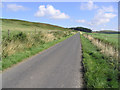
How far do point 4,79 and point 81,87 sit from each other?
329cm

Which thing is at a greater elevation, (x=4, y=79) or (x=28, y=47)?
(x=28, y=47)

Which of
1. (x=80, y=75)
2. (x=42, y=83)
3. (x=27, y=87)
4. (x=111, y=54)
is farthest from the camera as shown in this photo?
(x=111, y=54)

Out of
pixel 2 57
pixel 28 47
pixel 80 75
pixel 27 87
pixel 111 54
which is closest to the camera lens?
pixel 27 87

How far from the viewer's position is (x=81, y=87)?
16.3 ft

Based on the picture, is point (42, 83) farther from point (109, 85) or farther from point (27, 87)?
point (109, 85)

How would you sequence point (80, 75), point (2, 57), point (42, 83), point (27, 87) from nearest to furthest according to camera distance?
1. point (27, 87)
2. point (42, 83)
3. point (80, 75)
4. point (2, 57)

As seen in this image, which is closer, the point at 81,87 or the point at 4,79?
the point at 81,87

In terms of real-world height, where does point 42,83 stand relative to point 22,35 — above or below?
below

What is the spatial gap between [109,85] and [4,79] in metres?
4.42

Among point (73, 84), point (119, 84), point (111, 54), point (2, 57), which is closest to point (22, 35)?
point (2, 57)

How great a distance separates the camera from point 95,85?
4879 millimetres

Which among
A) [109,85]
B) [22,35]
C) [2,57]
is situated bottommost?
[109,85]

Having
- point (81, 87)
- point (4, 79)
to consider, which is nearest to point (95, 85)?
point (81, 87)

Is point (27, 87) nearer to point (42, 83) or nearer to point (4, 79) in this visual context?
point (42, 83)
